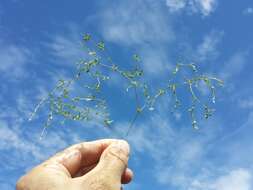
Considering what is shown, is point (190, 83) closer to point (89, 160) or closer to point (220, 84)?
point (220, 84)

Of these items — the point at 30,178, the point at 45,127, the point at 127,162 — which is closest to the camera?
the point at 30,178

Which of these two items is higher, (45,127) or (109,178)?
(45,127)

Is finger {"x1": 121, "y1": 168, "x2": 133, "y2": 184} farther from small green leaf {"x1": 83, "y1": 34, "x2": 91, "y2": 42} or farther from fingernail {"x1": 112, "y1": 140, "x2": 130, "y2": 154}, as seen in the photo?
small green leaf {"x1": 83, "y1": 34, "x2": 91, "y2": 42}

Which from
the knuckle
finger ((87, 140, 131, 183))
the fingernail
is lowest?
the knuckle

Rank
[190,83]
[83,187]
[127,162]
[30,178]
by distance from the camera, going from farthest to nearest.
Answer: [190,83] → [127,162] → [30,178] → [83,187]

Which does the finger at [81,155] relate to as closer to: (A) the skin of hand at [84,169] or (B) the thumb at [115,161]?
(A) the skin of hand at [84,169]

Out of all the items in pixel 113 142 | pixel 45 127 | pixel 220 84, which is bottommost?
pixel 113 142

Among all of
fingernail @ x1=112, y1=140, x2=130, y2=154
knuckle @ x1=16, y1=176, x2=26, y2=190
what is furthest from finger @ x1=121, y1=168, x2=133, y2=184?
knuckle @ x1=16, y1=176, x2=26, y2=190

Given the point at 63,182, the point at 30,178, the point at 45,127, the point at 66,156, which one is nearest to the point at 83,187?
the point at 63,182
